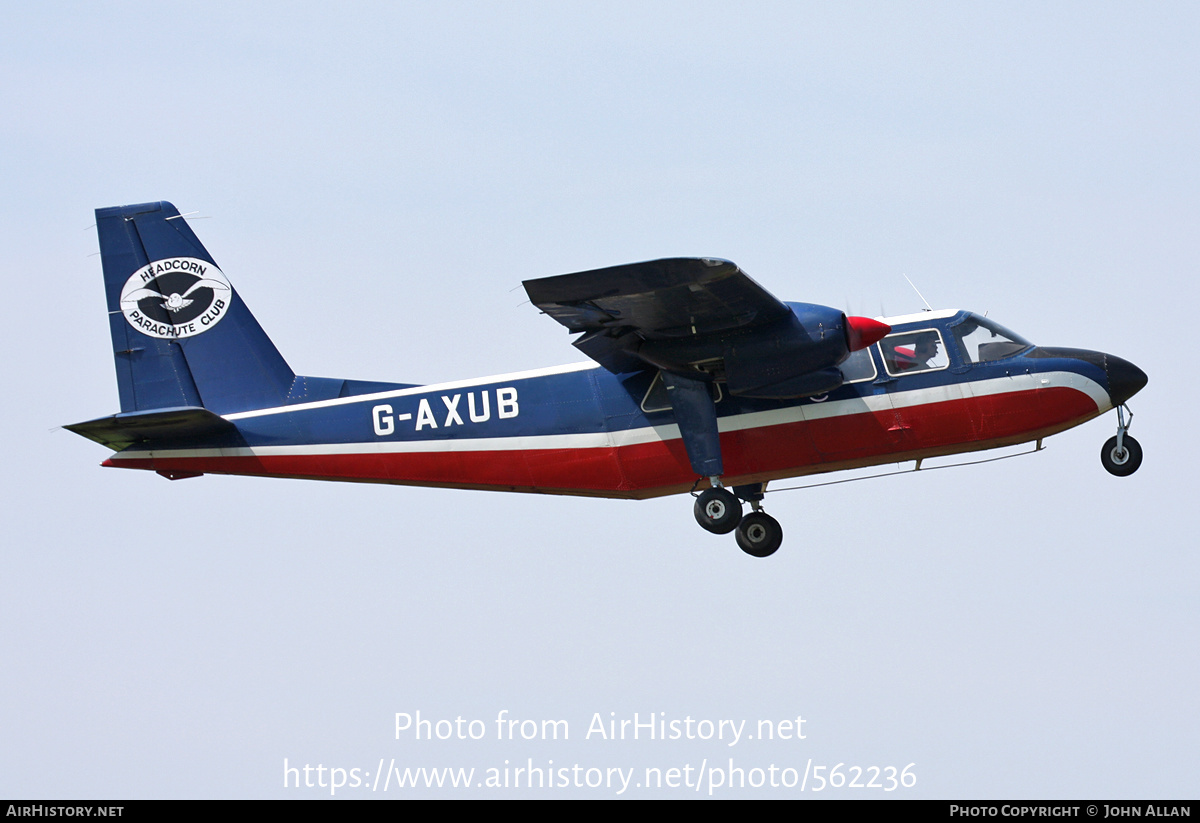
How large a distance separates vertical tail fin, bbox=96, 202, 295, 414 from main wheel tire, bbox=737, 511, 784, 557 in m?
7.13

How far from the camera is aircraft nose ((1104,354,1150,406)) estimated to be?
18922 millimetres

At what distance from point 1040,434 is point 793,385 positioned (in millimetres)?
3432

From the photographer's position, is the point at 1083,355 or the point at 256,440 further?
the point at 256,440

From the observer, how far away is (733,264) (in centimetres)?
1692

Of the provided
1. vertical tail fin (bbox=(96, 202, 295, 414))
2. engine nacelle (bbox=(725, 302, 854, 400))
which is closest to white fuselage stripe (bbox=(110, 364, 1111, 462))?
engine nacelle (bbox=(725, 302, 854, 400))

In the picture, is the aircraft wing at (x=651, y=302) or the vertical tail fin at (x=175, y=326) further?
the vertical tail fin at (x=175, y=326)

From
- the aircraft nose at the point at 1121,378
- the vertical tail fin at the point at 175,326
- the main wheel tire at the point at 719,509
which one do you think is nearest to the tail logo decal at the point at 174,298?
the vertical tail fin at the point at 175,326

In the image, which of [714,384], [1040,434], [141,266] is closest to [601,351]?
[714,384]

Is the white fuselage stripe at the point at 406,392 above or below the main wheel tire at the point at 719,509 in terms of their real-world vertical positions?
above

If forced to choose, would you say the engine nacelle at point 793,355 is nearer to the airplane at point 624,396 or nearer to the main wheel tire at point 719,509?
the airplane at point 624,396

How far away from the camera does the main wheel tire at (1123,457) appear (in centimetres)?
1916

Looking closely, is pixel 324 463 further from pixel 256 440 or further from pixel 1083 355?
pixel 1083 355

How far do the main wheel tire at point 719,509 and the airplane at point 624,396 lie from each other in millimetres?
31

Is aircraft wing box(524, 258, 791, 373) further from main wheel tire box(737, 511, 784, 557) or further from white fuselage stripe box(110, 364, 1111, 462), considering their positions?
main wheel tire box(737, 511, 784, 557)
